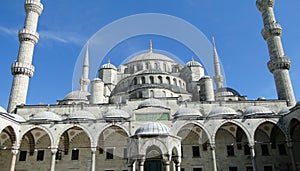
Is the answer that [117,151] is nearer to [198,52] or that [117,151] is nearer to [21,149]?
[21,149]

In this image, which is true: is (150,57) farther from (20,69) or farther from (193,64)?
(20,69)

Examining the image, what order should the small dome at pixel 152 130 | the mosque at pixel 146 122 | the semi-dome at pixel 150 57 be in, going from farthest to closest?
1. the semi-dome at pixel 150 57
2. the mosque at pixel 146 122
3. the small dome at pixel 152 130

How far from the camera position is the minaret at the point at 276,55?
21031mm

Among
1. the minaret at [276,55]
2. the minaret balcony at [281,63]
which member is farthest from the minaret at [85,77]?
the minaret balcony at [281,63]

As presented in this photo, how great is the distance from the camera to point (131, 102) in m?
20.3

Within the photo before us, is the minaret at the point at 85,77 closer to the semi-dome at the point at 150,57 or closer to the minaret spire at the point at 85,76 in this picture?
the minaret spire at the point at 85,76

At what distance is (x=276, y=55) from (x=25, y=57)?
72.6ft

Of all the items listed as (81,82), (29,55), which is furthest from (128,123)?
(81,82)

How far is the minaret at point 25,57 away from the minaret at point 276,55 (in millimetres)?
21262

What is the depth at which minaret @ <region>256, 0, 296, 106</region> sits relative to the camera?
69.0ft

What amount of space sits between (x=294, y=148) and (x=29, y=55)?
22.5m

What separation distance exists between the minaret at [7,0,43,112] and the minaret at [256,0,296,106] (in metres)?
21.3

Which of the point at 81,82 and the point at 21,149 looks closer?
the point at 21,149

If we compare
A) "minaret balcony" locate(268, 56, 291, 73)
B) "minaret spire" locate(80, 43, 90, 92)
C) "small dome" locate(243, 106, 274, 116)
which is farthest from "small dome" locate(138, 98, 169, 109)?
"minaret spire" locate(80, 43, 90, 92)
